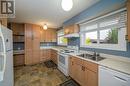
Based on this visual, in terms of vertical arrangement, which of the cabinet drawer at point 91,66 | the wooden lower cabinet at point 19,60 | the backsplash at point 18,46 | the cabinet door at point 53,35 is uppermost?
the cabinet door at point 53,35

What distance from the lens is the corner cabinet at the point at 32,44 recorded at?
4.49 m

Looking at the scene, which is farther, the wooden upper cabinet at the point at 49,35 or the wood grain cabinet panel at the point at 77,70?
the wooden upper cabinet at the point at 49,35

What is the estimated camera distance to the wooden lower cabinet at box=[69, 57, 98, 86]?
183cm

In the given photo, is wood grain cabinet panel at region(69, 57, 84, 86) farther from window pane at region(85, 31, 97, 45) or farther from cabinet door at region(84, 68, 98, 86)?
window pane at region(85, 31, 97, 45)

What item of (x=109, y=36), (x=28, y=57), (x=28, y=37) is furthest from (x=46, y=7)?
(x=28, y=57)

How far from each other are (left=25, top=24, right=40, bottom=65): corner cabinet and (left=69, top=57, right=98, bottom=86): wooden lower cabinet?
109 inches

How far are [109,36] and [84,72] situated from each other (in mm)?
1144

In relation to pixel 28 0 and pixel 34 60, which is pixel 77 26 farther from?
pixel 34 60

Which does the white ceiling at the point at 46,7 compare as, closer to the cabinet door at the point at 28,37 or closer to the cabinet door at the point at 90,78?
the cabinet door at the point at 28,37

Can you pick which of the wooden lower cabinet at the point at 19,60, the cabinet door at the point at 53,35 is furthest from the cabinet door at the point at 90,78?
the cabinet door at the point at 53,35

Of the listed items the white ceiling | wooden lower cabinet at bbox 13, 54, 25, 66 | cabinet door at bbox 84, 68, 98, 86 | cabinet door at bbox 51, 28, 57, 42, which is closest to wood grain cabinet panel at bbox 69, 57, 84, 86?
cabinet door at bbox 84, 68, 98, 86

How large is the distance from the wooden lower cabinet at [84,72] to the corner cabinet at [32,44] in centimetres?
277

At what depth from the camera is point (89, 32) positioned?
297cm

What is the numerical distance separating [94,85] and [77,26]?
82.7 inches
